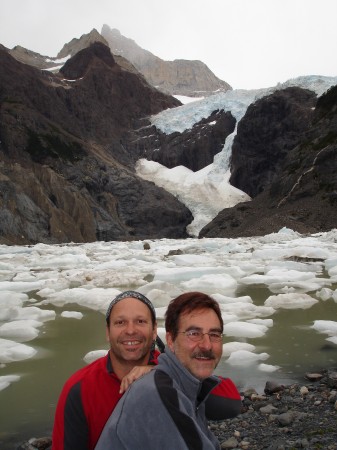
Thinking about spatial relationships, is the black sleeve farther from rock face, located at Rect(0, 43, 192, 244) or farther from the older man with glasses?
rock face, located at Rect(0, 43, 192, 244)

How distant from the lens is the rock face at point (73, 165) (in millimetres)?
43625

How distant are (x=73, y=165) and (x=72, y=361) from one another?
180 feet

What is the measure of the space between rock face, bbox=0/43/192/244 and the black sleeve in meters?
36.7

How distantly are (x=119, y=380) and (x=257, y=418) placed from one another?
177 centimetres

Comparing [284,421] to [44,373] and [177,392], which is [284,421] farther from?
[44,373]

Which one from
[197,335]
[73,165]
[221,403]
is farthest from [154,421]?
[73,165]

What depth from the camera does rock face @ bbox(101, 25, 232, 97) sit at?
154000 mm

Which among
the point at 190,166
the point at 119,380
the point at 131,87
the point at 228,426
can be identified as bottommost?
the point at 228,426

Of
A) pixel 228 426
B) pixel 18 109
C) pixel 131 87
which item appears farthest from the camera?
pixel 131 87

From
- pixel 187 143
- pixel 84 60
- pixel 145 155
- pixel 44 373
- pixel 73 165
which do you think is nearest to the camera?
pixel 44 373

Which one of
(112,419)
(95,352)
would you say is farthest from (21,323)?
(112,419)

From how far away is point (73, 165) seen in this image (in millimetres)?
57844

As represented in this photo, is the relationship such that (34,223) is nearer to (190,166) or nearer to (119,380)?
(119,380)

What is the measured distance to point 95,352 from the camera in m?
5.17
